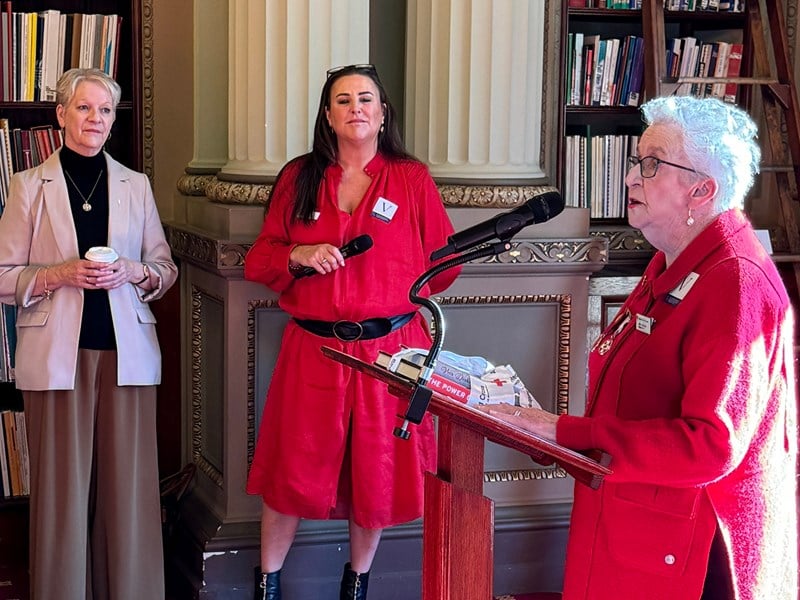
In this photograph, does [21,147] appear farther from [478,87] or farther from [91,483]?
[478,87]

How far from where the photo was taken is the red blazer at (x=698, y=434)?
1789 millimetres

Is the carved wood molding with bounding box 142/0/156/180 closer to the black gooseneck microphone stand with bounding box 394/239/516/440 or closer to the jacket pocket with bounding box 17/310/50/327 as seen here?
the jacket pocket with bounding box 17/310/50/327

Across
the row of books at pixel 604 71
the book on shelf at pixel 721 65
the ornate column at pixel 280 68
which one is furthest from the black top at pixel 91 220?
Answer: the book on shelf at pixel 721 65

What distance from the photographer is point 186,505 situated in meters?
3.76

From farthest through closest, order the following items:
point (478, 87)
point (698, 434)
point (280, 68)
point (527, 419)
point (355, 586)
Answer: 1. point (478, 87)
2. point (280, 68)
3. point (355, 586)
4. point (527, 419)
5. point (698, 434)

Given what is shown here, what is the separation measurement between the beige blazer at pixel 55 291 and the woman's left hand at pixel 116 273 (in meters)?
0.04

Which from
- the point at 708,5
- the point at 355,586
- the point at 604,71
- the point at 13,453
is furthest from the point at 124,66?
the point at 708,5

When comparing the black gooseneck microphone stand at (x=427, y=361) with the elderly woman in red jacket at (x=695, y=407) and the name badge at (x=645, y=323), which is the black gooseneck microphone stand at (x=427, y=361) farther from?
the name badge at (x=645, y=323)

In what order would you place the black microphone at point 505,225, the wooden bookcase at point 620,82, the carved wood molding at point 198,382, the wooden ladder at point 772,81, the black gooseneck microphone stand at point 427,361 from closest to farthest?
the black gooseneck microphone stand at point 427,361, the black microphone at point 505,225, the carved wood molding at point 198,382, the wooden ladder at point 772,81, the wooden bookcase at point 620,82

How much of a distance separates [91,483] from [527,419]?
170 centimetres

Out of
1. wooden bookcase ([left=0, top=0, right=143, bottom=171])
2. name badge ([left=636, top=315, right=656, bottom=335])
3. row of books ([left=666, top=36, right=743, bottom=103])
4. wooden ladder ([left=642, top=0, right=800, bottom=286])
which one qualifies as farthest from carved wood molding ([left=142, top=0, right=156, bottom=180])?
name badge ([left=636, top=315, right=656, bottom=335])

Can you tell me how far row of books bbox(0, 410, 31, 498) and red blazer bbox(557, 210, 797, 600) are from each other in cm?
251

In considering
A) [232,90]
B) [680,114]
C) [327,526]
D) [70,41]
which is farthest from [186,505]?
[680,114]

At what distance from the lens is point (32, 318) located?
9.75 ft
